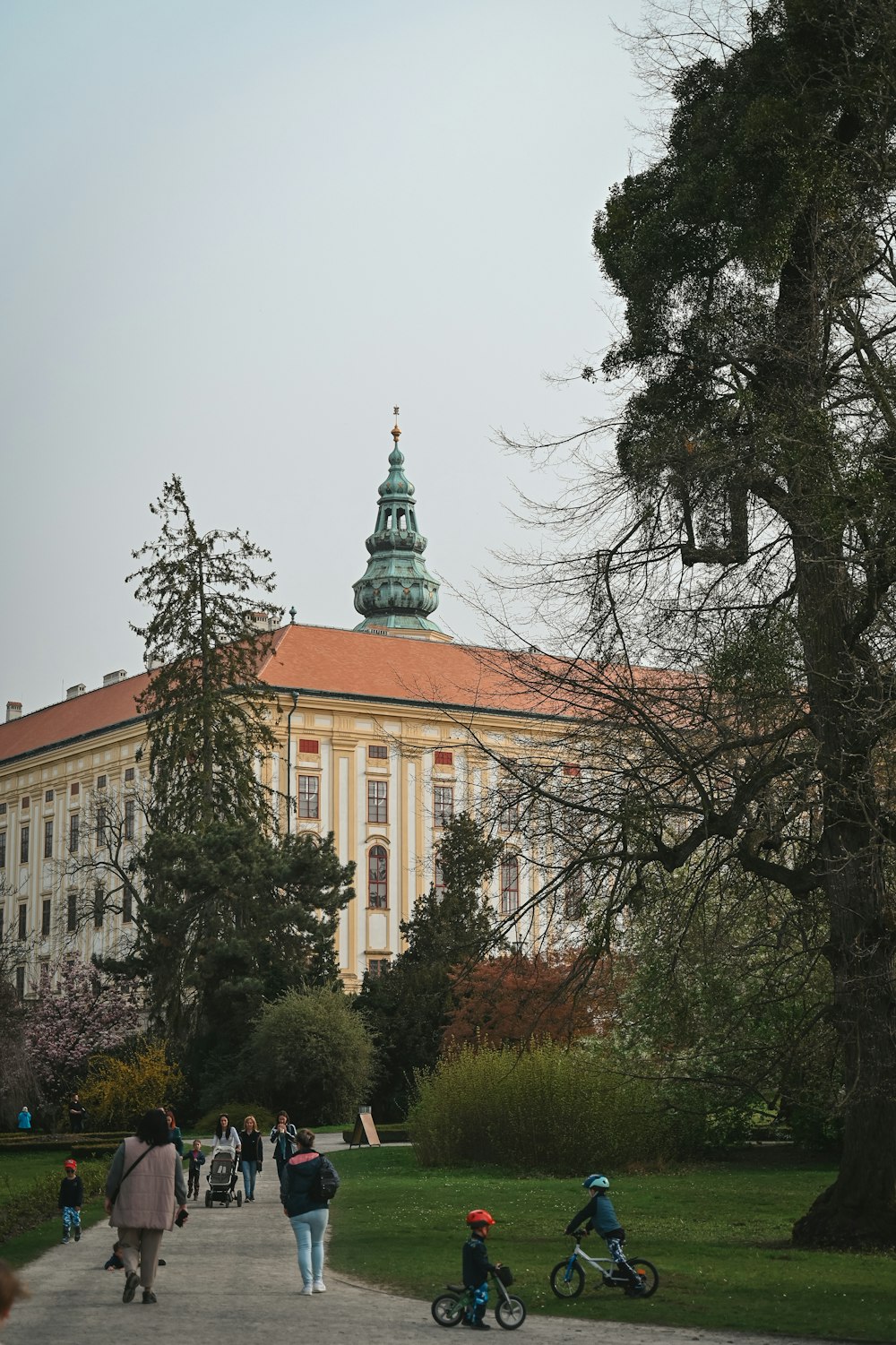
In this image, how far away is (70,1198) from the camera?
19.4m

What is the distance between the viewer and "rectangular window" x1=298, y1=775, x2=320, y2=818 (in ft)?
253

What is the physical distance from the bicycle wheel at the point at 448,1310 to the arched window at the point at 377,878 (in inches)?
2512

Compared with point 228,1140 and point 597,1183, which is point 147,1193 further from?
point 228,1140

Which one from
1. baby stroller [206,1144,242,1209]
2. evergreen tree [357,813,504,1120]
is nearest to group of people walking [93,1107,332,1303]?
baby stroller [206,1144,242,1209]

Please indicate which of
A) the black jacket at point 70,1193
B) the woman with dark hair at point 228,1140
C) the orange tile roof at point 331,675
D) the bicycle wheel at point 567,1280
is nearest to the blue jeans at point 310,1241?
the bicycle wheel at point 567,1280

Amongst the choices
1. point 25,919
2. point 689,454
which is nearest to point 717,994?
point 689,454

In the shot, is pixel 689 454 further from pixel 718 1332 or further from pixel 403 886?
pixel 403 886

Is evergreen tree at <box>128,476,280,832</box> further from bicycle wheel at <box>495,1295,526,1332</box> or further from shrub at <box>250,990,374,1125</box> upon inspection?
bicycle wheel at <box>495,1295,526,1332</box>

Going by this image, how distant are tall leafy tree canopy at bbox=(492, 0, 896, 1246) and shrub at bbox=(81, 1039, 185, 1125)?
1360 inches

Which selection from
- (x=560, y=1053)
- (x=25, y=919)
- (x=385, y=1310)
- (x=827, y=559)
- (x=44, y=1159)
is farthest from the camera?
(x=25, y=919)

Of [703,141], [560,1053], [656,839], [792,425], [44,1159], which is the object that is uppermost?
[703,141]

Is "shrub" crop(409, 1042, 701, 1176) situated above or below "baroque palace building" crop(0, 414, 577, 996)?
below

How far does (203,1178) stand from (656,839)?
55.6 ft

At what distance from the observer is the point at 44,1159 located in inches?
1609
